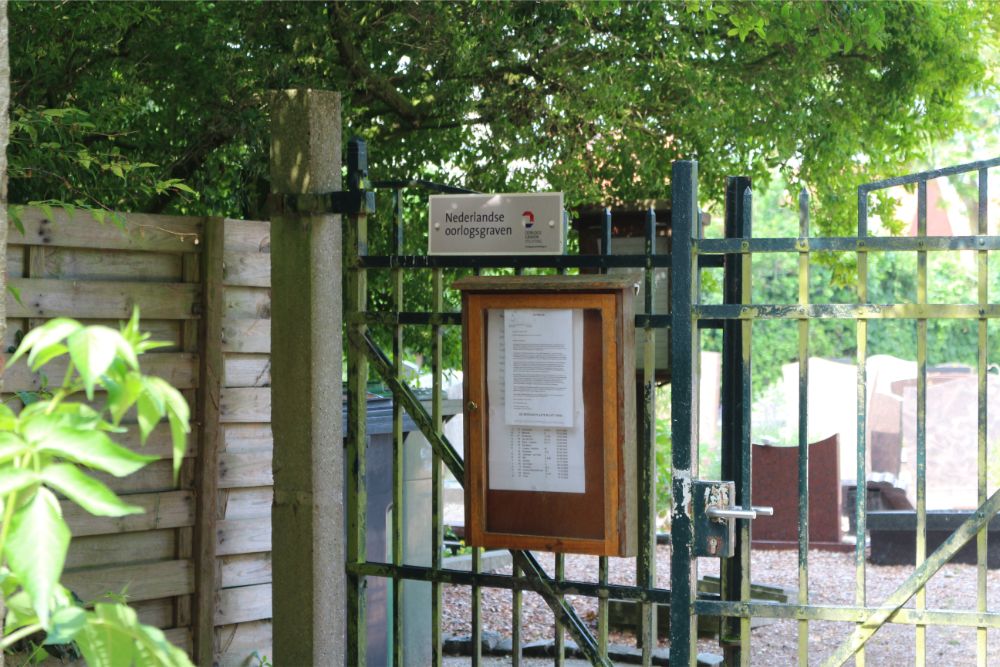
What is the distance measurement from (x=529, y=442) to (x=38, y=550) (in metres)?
2.73

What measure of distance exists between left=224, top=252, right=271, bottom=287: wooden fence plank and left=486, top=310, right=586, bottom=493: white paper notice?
4.25ft

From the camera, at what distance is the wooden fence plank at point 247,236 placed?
4.77m

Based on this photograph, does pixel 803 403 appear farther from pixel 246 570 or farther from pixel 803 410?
pixel 246 570

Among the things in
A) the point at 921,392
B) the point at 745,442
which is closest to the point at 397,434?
the point at 745,442

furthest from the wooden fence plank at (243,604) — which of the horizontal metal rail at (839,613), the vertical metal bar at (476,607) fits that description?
the horizontal metal rail at (839,613)

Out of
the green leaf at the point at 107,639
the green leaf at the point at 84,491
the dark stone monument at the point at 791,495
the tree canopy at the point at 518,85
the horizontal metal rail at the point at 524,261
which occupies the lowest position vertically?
the dark stone monument at the point at 791,495

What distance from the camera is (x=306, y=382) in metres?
4.22

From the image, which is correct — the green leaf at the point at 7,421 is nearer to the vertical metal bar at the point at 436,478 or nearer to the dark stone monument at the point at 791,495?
the vertical metal bar at the point at 436,478

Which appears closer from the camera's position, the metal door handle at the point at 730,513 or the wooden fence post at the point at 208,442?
the metal door handle at the point at 730,513

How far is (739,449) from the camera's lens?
12.3 ft

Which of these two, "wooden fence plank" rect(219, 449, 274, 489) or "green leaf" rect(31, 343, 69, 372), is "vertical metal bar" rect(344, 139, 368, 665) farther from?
"green leaf" rect(31, 343, 69, 372)

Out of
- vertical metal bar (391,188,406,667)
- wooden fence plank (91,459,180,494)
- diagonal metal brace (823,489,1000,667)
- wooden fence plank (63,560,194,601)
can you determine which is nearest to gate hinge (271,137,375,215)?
vertical metal bar (391,188,406,667)

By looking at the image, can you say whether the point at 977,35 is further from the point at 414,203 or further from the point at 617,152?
the point at 414,203

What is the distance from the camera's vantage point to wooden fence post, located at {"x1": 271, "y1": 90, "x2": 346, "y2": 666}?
4223 mm
